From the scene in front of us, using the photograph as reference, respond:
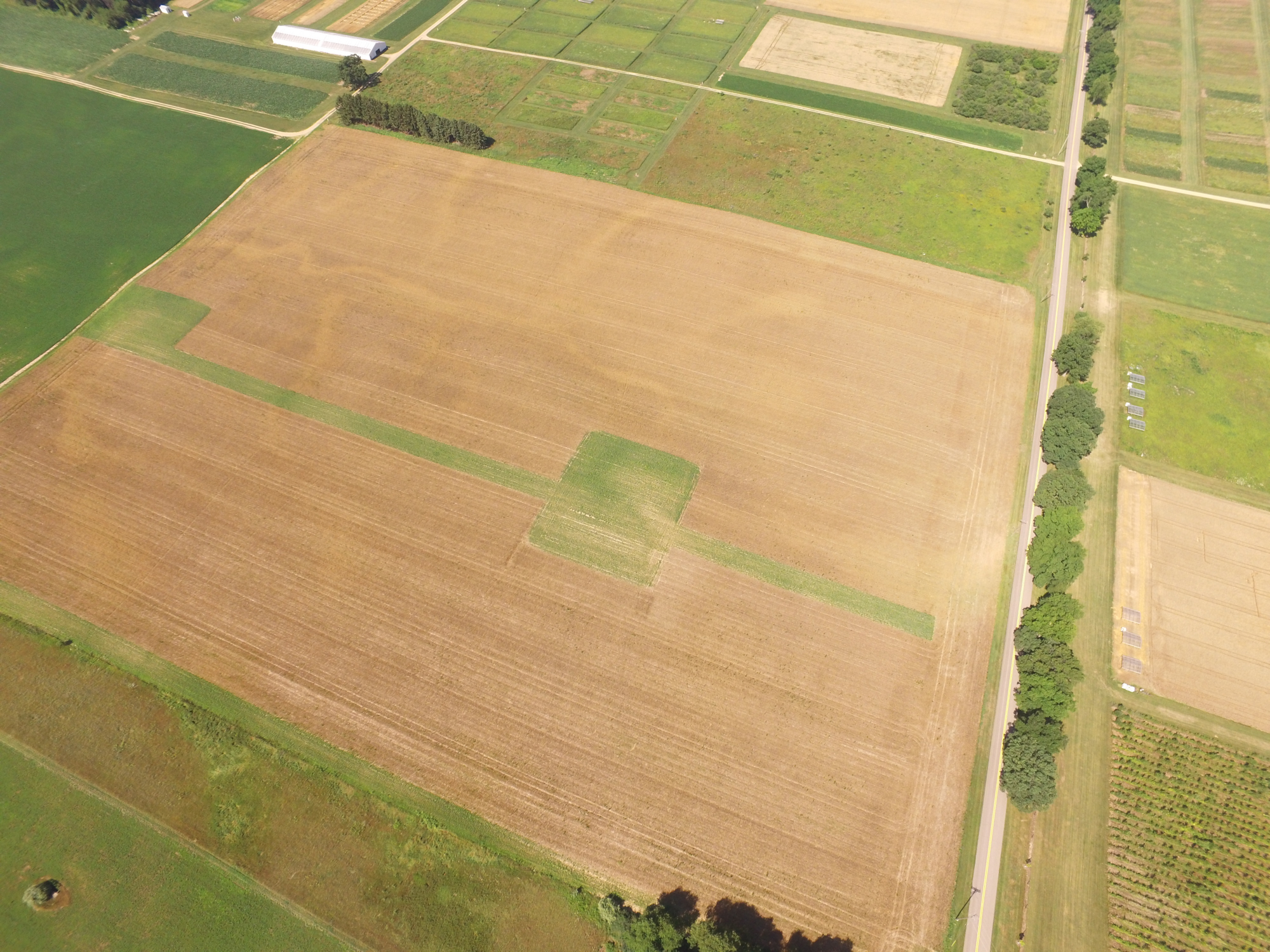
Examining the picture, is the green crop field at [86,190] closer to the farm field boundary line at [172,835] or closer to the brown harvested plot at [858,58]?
the farm field boundary line at [172,835]

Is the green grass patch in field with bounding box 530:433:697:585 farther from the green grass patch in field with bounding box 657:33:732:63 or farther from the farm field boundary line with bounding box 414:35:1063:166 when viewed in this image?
the green grass patch in field with bounding box 657:33:732:63

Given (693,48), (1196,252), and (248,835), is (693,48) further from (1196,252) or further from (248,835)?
(248,835)

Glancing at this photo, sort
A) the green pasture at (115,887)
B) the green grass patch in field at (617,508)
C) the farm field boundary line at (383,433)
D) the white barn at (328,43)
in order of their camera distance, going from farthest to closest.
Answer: the white barn at (328,43) < the green grass patch in field at (617,508) < the farm field boundary line at (383,433) < the green pasture at (115,887)

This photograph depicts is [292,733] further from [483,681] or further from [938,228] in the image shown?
[938,228]

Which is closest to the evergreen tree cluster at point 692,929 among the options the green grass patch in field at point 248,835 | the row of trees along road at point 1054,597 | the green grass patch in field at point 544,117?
the green grass patch in field at point 248,835

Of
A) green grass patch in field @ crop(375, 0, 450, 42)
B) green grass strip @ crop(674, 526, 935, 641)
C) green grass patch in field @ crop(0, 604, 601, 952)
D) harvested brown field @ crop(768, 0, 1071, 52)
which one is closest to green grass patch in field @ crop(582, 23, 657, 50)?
harvested brown field @ crop(768, 0, 1071, 52)
